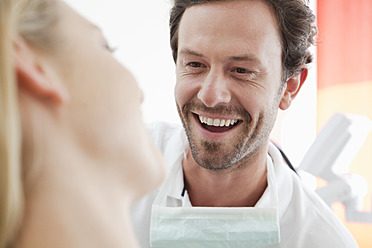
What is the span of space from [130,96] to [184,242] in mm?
801

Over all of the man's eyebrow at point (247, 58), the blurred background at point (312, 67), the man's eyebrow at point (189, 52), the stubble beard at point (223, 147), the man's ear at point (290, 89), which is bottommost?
the blurred background at point (312, 67)

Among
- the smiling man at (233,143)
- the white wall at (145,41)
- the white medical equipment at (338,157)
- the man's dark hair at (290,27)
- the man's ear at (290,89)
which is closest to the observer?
the smiling man at (233,143)

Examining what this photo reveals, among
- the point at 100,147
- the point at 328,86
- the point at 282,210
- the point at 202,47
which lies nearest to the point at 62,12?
the point at 100,147

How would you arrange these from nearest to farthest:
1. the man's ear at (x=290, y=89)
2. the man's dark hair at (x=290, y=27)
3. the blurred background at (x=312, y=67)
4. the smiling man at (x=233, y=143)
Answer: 1. the smiling man at (x=233, y=143)
2. the man's dark hair at (x=290, y=27)
3. the man's ear at (x=290, y=89)
4. the blurred background at (x=312, y=67)

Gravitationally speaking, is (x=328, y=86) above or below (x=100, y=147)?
below

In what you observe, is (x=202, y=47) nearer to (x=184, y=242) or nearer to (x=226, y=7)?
(x=226, y=7)

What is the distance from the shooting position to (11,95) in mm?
420

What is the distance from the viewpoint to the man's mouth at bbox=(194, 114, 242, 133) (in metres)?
1.36

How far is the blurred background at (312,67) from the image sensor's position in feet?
9.18

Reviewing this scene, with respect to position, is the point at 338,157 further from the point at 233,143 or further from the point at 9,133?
the point at 9,133

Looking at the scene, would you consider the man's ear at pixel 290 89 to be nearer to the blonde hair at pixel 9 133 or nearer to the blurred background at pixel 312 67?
the blonde hair at pixel 9 133

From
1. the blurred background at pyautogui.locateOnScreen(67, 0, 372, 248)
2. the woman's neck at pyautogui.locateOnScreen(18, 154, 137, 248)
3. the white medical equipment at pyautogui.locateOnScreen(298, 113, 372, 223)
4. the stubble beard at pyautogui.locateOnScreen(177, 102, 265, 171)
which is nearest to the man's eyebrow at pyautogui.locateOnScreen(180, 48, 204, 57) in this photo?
the stubble beard at pyautogui.locateOnScreen(177, 102, 265, 171)

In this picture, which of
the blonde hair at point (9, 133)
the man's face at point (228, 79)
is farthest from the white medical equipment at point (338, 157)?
the blonde hair at point (9, 133)

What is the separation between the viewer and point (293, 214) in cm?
134
